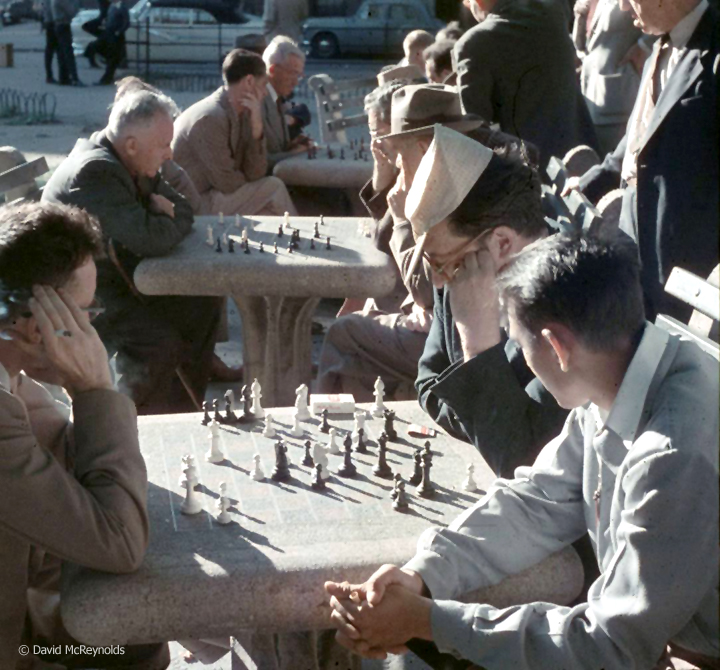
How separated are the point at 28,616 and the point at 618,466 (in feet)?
4.41

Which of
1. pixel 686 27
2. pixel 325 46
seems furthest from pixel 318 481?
pixel 325 46

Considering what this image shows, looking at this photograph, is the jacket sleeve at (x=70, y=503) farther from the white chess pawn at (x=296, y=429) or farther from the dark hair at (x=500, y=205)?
the dark hair at (x=500, y=205)

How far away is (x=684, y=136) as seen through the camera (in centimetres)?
342

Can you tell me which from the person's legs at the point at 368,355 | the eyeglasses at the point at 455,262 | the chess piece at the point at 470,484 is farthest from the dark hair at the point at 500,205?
the person's legs at the point at 368,355

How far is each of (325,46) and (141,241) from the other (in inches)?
852

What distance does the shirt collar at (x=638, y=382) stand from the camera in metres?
2.06

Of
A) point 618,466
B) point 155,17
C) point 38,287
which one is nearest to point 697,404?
point 618,466

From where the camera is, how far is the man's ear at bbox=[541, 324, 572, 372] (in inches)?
81.4

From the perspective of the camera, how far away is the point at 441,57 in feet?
23.0

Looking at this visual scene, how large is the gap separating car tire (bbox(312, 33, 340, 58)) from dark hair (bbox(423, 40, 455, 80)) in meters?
19.0

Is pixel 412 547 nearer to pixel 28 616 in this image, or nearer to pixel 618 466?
pixel 618 466

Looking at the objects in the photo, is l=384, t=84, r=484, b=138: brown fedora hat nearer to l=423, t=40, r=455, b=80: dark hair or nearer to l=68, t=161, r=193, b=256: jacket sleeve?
l=68, t=161, r=193, b=256: jacket sleeve

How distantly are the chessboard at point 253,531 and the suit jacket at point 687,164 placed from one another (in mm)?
986

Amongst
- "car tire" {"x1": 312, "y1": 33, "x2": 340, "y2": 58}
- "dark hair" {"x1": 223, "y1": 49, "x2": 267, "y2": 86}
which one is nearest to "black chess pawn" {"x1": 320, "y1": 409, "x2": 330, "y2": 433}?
"dark hair" {"x1": 223, "y1": 49, "x2": 267, "y2": 86}
